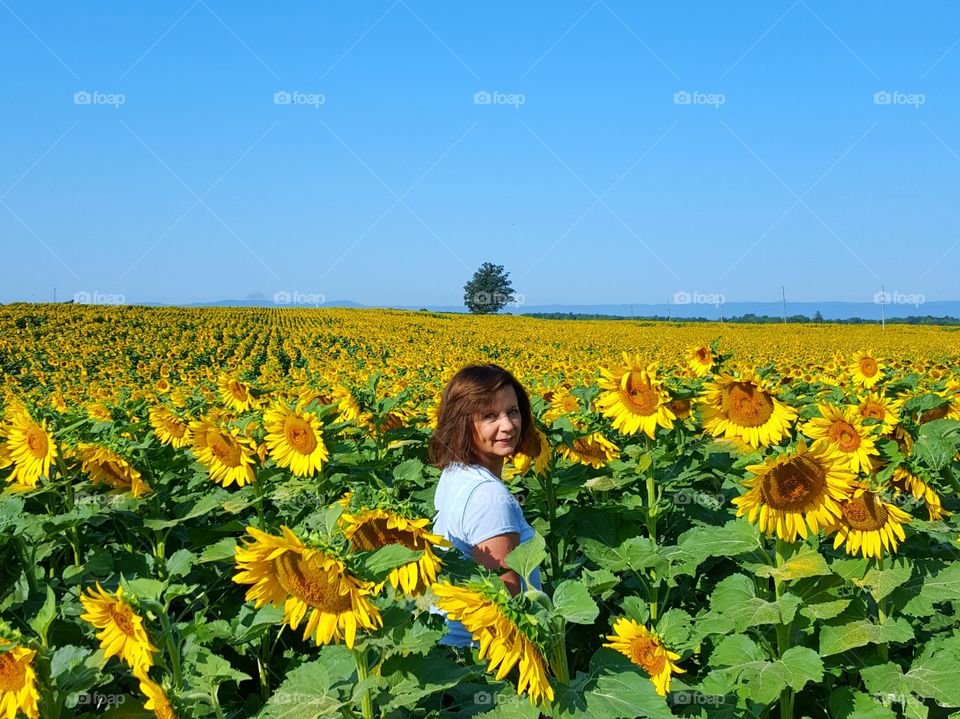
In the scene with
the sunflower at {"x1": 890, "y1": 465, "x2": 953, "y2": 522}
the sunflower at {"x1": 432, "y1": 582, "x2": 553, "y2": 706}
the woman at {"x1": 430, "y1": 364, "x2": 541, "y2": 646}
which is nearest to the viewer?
the sunflower at {"x1": 432, "y1": 582, "x2": 553, "y2": 706}

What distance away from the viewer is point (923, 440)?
316 cm

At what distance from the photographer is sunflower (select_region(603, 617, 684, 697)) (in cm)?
282

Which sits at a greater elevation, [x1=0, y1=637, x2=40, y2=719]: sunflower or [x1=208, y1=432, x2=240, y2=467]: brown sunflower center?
[x1=208, y1=432, x2=240, y2=467]: brown sunflower center

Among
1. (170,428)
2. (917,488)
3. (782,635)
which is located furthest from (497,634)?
(170,428)

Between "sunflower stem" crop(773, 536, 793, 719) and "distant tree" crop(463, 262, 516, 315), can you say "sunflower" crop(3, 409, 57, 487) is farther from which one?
"distant tree" crop(463, 262, 516, 315)

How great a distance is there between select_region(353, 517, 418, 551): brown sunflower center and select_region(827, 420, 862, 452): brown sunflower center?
2.11m

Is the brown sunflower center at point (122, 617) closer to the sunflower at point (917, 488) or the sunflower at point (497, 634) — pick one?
the sunflower at point (497, 634)

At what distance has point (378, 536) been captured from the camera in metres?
1.88

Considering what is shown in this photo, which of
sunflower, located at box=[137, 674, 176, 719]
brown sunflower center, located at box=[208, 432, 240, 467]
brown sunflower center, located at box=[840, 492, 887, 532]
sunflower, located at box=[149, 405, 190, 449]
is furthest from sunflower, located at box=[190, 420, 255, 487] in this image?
brown sunflower center, located at box=[840, 492, 887, 532]

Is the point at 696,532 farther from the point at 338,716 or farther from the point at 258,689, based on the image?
the point at 258,689

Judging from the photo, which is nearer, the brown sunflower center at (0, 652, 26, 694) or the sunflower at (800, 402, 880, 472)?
the brown sunflower center at (0, 652, 26, 694)

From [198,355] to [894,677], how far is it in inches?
1168

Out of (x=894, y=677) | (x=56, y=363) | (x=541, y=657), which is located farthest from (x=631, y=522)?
(x=56, y=363)

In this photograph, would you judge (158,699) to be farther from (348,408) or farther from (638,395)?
(638,395)
